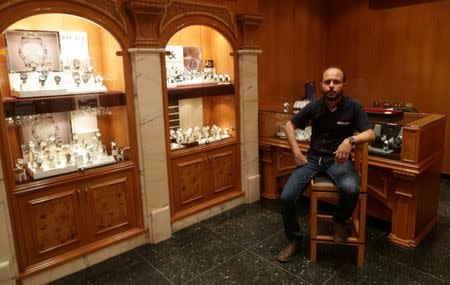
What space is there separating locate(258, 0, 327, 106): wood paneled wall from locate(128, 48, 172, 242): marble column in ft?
5.56

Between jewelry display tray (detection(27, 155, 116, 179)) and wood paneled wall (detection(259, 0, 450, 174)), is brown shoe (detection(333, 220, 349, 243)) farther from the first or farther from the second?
wood paneled wall (detection(259, 0, 450, 174))

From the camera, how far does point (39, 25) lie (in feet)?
8.59

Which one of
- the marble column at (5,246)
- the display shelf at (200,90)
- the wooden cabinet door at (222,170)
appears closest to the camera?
the marble column at (5,246)

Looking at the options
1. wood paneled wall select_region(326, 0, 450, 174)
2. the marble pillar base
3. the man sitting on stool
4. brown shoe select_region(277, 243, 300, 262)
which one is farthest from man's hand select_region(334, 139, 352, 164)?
wood paneled wall select_region(326, 0, 450, 174)

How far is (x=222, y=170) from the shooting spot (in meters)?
3.70

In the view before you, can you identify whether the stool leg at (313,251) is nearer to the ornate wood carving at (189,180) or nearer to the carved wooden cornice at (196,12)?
the ornate wood carving at (189,180)

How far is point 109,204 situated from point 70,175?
42 cm

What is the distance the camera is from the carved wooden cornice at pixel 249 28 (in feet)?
11.4

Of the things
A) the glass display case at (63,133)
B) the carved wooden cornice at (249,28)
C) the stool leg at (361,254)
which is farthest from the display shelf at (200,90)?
the stool leg at (361,254)

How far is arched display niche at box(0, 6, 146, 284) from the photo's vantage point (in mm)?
2348

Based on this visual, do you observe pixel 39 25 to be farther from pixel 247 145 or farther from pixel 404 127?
pixel 404 127

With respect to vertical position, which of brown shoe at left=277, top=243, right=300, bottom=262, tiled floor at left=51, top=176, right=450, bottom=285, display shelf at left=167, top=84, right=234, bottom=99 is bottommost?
tiled floor at left=51, top=176, right=450, bottom=285

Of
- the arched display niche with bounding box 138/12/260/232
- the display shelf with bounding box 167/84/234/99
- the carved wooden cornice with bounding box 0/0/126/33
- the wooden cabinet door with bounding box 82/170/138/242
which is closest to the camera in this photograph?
the carved wooden cornice with bounding box 0/0/126/33

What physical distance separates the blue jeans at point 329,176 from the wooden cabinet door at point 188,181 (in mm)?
1028
